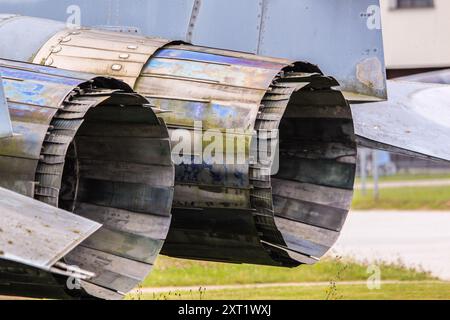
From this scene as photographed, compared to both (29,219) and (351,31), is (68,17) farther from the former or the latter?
(29,219)

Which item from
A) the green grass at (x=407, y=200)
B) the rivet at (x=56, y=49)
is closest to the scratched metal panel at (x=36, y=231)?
the rivet at (x=56, y=49)

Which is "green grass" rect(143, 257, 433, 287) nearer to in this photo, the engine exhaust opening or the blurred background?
the blurred background

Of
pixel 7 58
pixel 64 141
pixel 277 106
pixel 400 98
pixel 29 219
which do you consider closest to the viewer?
pixel 29 219

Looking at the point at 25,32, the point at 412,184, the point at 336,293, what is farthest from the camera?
the point at 412,184

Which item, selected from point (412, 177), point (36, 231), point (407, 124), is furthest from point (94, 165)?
point (412, 177)

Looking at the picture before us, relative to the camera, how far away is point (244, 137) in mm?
7328

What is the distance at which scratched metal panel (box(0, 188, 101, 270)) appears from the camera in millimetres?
5414

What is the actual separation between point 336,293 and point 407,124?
12.1 ft

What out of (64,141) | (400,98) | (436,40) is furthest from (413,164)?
(64,141)

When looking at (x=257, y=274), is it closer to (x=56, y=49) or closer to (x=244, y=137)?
(x=56, y=49)

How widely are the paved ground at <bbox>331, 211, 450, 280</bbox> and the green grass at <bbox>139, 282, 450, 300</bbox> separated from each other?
142 cm

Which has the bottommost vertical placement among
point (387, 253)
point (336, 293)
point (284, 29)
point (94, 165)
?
point (387, 253)
